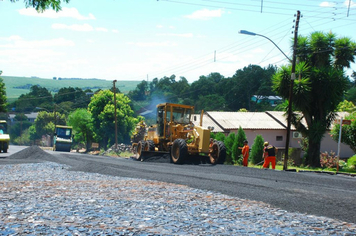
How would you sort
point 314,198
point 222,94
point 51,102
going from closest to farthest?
point 314,198
point 222,94
point 51,102

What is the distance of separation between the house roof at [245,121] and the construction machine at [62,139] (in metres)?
18.7

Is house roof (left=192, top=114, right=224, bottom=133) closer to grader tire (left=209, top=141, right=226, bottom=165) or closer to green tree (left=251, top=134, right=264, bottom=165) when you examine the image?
green tree (left=251, top=134, right=264, bottom=165)

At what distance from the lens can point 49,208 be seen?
29.5 feet

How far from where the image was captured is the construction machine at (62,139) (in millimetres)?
55147

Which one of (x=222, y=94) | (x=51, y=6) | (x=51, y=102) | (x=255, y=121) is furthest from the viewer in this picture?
(x=51, y=102)

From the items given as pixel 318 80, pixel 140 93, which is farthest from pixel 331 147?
pixel 140 93

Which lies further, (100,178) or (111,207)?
(100,178)

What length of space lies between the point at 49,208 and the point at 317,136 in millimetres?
27553

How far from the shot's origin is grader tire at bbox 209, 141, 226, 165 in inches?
915

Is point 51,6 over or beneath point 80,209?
over

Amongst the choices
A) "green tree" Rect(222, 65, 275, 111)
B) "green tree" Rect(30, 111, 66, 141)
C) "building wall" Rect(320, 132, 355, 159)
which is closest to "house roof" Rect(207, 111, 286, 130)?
"building wall" Rect(320, 132, 355, 159)

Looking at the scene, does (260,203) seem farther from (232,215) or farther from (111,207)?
(111,207)

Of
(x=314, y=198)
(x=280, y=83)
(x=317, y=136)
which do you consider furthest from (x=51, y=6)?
(x=317, y=136)

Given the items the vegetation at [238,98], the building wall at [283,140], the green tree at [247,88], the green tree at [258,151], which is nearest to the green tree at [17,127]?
the vegetation at [238,98]
